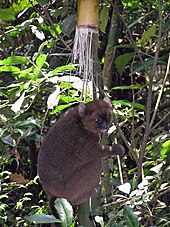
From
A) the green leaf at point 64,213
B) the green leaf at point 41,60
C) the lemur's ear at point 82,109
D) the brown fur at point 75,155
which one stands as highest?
the green leaf at point 41,60

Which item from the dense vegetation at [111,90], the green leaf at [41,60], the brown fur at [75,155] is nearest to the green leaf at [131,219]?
the dense vegetation at [111,90]

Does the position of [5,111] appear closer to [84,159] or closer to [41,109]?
[84,159]

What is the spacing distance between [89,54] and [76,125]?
47 cm

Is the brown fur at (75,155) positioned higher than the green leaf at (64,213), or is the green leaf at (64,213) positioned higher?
the green leaf at (64,213)

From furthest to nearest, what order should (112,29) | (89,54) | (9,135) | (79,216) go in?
(112,29)
(9,135)
(79,216)
(89,54)

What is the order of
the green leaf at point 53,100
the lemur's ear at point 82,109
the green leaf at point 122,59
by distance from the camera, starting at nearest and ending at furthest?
the green leaf at point 53,100
the lemur's ear at point 82,109
the green leaf at point 122,59

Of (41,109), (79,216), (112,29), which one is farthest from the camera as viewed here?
(41,109)

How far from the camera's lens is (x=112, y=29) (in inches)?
99.6

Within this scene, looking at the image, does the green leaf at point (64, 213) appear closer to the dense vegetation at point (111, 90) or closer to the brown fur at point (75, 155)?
the dense vegetation at point (111, 90)

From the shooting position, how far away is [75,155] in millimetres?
2033

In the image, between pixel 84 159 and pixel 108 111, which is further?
pixel 84 159

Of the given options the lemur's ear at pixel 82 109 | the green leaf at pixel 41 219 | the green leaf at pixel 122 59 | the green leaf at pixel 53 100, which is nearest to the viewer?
the green leaf at pixel 41 219

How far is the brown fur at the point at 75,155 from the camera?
1966 mm

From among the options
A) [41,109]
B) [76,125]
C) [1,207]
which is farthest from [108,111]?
[41,109]
